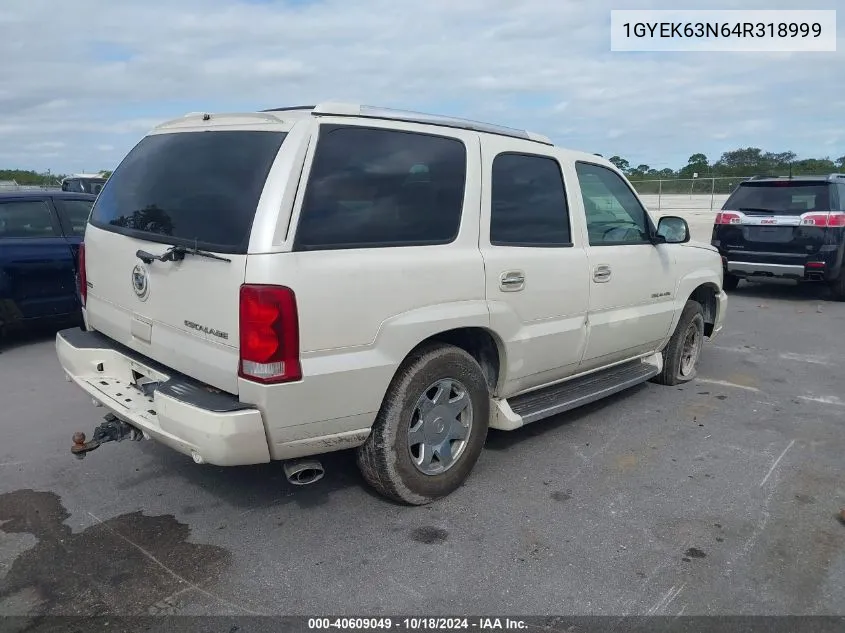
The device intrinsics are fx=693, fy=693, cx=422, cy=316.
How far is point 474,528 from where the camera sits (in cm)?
343

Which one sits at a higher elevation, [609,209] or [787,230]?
[609,209]

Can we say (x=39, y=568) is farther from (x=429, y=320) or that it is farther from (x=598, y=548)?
(x=598, y=548)

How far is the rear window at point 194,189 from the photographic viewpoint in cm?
300

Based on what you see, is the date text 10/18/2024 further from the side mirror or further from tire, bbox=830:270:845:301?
tire, bbox=830:270:845:301

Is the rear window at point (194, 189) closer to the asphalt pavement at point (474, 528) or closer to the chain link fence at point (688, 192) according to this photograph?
the asphalt pavement at point (474, 528)

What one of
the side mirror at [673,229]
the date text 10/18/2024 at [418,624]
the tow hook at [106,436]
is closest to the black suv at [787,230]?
the side mirror at [673,229]

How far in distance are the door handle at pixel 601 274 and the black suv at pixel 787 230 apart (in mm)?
6625

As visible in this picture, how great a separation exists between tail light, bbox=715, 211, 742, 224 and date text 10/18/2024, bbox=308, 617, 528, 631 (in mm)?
9041

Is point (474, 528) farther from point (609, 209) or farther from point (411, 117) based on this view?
A: point (609, 209)

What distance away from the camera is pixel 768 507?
3699mm

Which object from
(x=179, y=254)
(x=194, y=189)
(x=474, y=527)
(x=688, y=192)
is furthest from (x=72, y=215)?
(x=688, y=192)

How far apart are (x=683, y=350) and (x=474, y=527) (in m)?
3.19

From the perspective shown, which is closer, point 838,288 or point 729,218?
point 838,288

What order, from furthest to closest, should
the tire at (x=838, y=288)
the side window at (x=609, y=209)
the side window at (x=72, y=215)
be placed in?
1. the tire at (x=838, y=288)
2. the side window at (x=72, y=215)
3. the side window at (x=609, y=209)
